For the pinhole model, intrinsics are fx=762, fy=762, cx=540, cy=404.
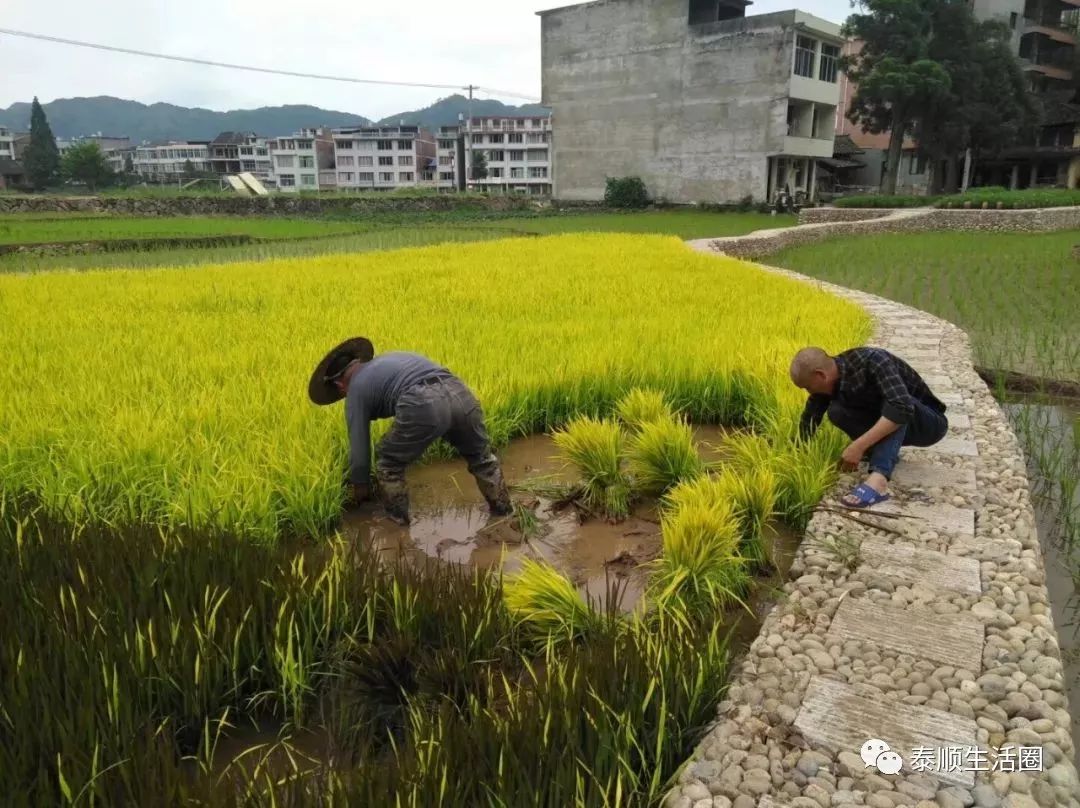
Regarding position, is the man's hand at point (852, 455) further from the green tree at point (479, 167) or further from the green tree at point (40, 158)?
the green tree at point (479, 167)

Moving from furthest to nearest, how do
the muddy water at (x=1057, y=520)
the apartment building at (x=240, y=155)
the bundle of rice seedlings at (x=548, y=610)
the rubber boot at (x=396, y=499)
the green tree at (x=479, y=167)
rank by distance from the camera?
1. the apartment building at (x=240, y=155)
2. the green tree at (x=479, y=167)
3. the rubber boot at (x=396, y=499)
4. the muddy water at (x=1057, y=520)
5. the bundle of rice seedlings at (x=548, y=610)

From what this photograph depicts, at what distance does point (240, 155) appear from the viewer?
61.0 meters

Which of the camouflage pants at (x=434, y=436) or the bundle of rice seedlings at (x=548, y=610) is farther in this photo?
the camouflage pants at (x=434, y=436)

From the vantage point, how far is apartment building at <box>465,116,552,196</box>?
191 ft

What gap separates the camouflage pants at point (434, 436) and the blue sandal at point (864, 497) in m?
1.29

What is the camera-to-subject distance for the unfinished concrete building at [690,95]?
24000 mm

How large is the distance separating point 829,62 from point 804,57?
1.90 metres

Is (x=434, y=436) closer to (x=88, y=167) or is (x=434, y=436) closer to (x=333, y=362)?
(x=333, y=362)

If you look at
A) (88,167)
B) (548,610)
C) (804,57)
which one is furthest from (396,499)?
(88,167)

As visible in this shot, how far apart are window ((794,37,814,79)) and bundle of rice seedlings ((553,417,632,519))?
24.4m

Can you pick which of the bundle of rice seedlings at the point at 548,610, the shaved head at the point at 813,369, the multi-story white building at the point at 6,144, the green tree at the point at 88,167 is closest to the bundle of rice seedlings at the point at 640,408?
the shaved head at the point at 813,369

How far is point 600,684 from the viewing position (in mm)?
1648

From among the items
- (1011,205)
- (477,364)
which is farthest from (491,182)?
(477,364)

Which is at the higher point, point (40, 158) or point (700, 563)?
point (40, 158)
